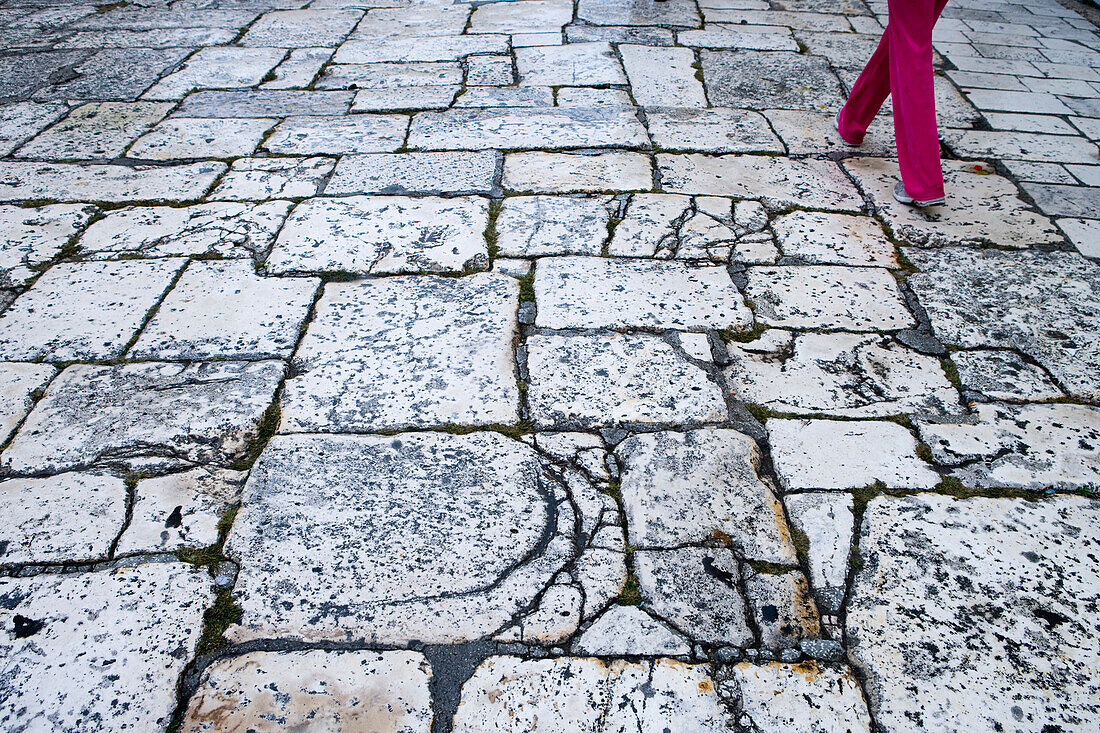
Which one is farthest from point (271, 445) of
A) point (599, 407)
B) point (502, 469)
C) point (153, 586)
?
point (599, 407)

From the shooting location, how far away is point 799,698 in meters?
1.41

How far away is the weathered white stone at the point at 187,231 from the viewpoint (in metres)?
2.77

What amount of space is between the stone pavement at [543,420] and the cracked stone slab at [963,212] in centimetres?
2

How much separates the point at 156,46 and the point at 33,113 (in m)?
1.29

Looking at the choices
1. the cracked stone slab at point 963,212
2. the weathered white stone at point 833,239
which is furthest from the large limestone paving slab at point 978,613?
the cracked stone slab at point 963,212

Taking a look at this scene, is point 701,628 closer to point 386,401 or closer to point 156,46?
point 386,401

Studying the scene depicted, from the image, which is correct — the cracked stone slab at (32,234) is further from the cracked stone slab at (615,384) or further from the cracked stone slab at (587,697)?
the cracked stone slab at (587,697)

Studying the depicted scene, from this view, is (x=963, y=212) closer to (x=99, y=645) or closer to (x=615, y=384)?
(x=615, y=384)

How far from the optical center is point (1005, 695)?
55.8 inches

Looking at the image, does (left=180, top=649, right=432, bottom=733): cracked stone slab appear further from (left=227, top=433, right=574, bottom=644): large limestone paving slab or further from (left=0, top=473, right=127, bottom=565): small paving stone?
(left=0, top=473, right=127, bottom=565): small paving stone

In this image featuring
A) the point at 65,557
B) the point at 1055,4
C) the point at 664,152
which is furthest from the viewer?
the point at 1055,4

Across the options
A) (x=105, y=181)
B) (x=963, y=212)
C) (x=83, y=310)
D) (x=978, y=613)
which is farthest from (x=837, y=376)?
(x=105, y=181)

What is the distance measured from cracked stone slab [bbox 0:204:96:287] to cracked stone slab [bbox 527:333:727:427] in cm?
192

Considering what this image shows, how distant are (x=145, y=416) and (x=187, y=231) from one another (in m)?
1.13
